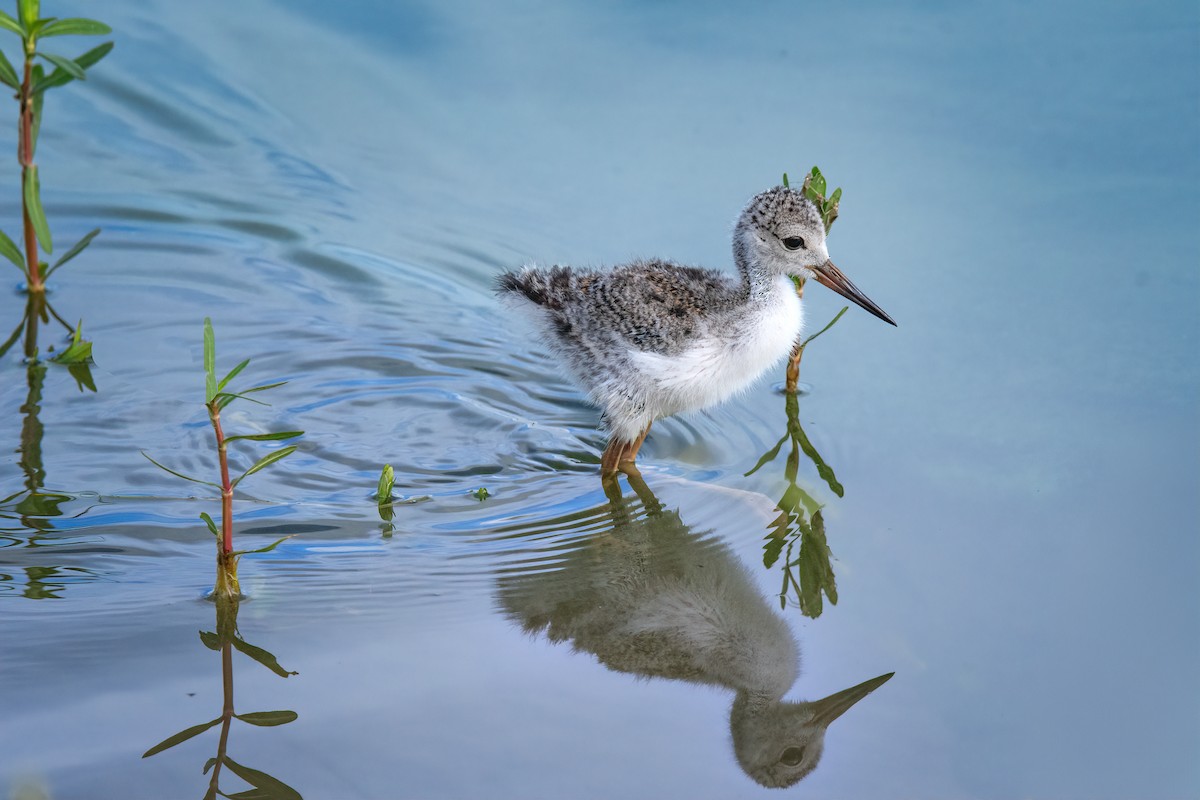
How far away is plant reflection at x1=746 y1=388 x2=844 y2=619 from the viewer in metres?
3.78

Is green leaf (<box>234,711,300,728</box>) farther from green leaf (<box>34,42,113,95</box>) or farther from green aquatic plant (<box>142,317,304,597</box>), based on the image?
green leaf (<box>34,42,113,95</box>)

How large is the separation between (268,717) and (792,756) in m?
1.27

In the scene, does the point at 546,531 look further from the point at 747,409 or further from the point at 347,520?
the point at 747,409

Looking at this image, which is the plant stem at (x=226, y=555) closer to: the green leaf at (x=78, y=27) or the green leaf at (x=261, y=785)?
the green leaf at (x=261, y=785)

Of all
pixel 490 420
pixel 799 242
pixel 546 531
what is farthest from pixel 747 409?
pixel 546 531

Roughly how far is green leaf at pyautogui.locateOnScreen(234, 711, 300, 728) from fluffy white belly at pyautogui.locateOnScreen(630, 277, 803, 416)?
204cm

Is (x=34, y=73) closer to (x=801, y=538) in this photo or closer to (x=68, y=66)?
(x=68, y=66)

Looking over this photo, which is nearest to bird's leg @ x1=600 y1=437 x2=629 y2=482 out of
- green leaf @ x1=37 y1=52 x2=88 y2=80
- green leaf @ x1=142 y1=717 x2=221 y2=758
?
green leaf @ x1=142 y1=717 x2=221 y2=758

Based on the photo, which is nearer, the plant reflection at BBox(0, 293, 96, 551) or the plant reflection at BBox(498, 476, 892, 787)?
the plant reflection at BBox(498, 476, 892, 787)

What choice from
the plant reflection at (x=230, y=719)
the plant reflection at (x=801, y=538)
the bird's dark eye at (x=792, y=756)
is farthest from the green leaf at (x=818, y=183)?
the plant reflection at (x=230, y=719)

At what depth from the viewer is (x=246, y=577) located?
3.66 m

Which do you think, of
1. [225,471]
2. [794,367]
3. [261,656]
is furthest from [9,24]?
[794,367]

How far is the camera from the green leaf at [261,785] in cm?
274

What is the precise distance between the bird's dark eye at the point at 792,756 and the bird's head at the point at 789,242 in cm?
230
